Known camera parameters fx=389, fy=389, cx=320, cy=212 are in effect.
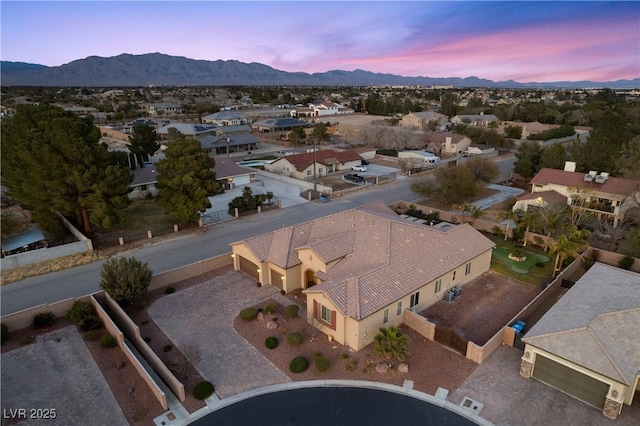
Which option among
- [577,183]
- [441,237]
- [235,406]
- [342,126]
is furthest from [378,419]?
[342,126]

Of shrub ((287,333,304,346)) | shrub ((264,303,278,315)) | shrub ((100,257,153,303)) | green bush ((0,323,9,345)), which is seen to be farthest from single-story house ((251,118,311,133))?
shrub ((287,333,304,346))

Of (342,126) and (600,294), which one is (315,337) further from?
(342,126)

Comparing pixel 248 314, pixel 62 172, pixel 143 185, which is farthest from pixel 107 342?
pixel 143 185

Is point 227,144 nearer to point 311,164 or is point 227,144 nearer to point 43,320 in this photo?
point 311,164

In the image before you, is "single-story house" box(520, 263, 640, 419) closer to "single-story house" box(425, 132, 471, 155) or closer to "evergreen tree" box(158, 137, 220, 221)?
"evergreen tree" box(158, 137, 220, 221)

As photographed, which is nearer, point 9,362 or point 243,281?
point 9,362

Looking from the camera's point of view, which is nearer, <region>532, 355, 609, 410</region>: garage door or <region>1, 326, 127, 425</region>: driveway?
<region>1, 326, 127, 425</region>: driveway
